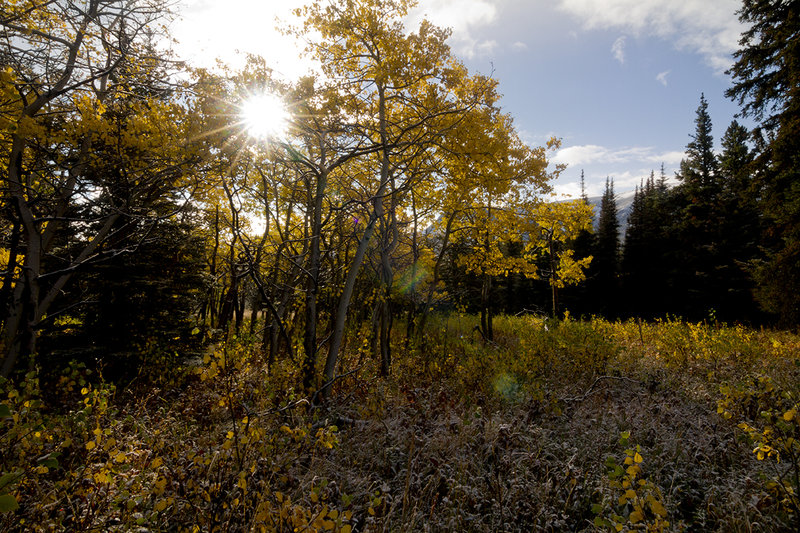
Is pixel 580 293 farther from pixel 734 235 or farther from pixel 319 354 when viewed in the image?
pixel 319 354

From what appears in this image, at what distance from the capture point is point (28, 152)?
4645mm

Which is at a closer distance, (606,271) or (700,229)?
(700,229)

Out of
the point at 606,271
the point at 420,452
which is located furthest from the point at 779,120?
the point at 606,271

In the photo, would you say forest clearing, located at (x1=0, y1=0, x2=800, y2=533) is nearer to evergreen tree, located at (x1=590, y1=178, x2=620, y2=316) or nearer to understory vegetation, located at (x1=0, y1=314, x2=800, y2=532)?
understory vegetation, located at (x1=0, y1=314, x2=800, y2=532)

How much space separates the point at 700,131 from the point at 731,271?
10064 mm

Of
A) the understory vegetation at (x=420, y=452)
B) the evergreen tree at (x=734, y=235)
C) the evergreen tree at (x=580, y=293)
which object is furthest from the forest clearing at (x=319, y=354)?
the evergreen tree at (x=580, y=293)

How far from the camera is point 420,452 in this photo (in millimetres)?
3555

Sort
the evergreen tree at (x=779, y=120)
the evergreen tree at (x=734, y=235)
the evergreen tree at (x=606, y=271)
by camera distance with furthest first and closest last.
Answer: the evergreen tree at (x=606, y=271) < the evergreen tree at (x=734, y=235) < the evergreen tree at (x=779, y=120)

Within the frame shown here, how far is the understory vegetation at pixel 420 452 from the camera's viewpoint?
7.20ft

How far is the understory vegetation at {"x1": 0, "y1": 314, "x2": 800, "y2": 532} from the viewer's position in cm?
219

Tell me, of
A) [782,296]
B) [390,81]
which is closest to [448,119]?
[390,81]

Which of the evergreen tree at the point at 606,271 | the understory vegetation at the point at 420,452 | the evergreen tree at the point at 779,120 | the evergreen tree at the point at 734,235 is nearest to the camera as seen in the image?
the understory vegetation at the point at 420,452

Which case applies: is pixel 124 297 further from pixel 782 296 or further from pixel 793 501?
pixel 782 296

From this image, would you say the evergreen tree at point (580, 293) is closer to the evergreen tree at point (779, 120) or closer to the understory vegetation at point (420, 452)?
the evergreen tree at point (779, 120)
